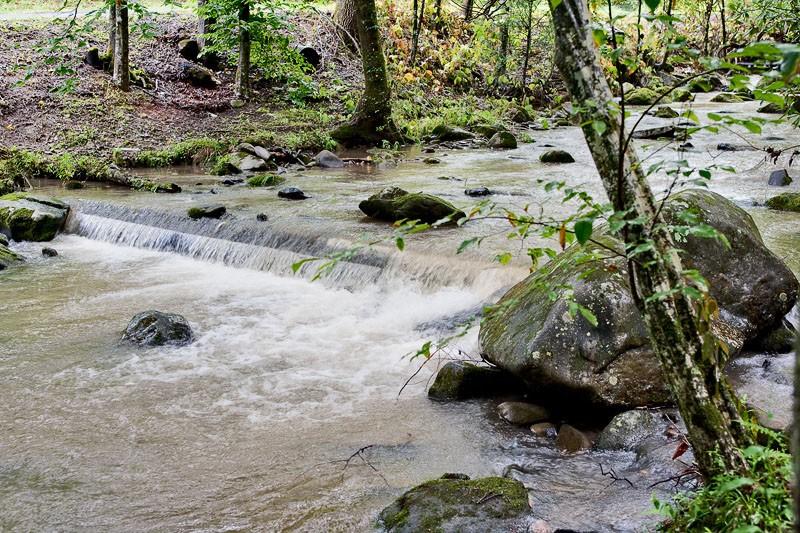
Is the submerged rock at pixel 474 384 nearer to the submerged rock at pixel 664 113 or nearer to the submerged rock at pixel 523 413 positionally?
the submerged rock at pixel 523 413

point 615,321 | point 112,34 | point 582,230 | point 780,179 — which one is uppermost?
point 112,34

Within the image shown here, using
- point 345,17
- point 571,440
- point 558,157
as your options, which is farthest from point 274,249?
point 345,17

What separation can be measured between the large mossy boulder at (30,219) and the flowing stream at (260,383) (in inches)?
13.3

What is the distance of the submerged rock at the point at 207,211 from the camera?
10508 millimetres

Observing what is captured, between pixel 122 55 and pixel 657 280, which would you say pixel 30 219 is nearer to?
pixel 122 55

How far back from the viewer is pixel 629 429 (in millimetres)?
4371

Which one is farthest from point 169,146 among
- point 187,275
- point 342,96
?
point 187,275

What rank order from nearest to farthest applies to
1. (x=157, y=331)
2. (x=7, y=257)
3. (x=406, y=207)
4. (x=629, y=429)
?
(x=629, y=429)
(x=157, y=331)
(x=406, y=207)
(x=7, y=257)

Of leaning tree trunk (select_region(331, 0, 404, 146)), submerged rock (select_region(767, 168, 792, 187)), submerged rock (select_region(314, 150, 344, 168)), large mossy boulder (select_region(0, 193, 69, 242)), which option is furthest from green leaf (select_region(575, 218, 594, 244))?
leaning tree trunk (select_region(331, 0, 404, 146))

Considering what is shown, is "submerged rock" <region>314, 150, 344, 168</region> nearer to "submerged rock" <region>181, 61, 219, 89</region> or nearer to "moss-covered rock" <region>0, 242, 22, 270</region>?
"submerged rock" <region>181, 61, 219, 89</region>

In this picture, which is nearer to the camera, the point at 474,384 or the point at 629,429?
the point at 629,429

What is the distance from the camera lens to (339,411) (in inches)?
205

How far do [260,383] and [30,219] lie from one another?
743 centimetres

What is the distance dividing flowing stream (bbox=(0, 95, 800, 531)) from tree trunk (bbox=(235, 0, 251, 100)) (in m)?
8.15
